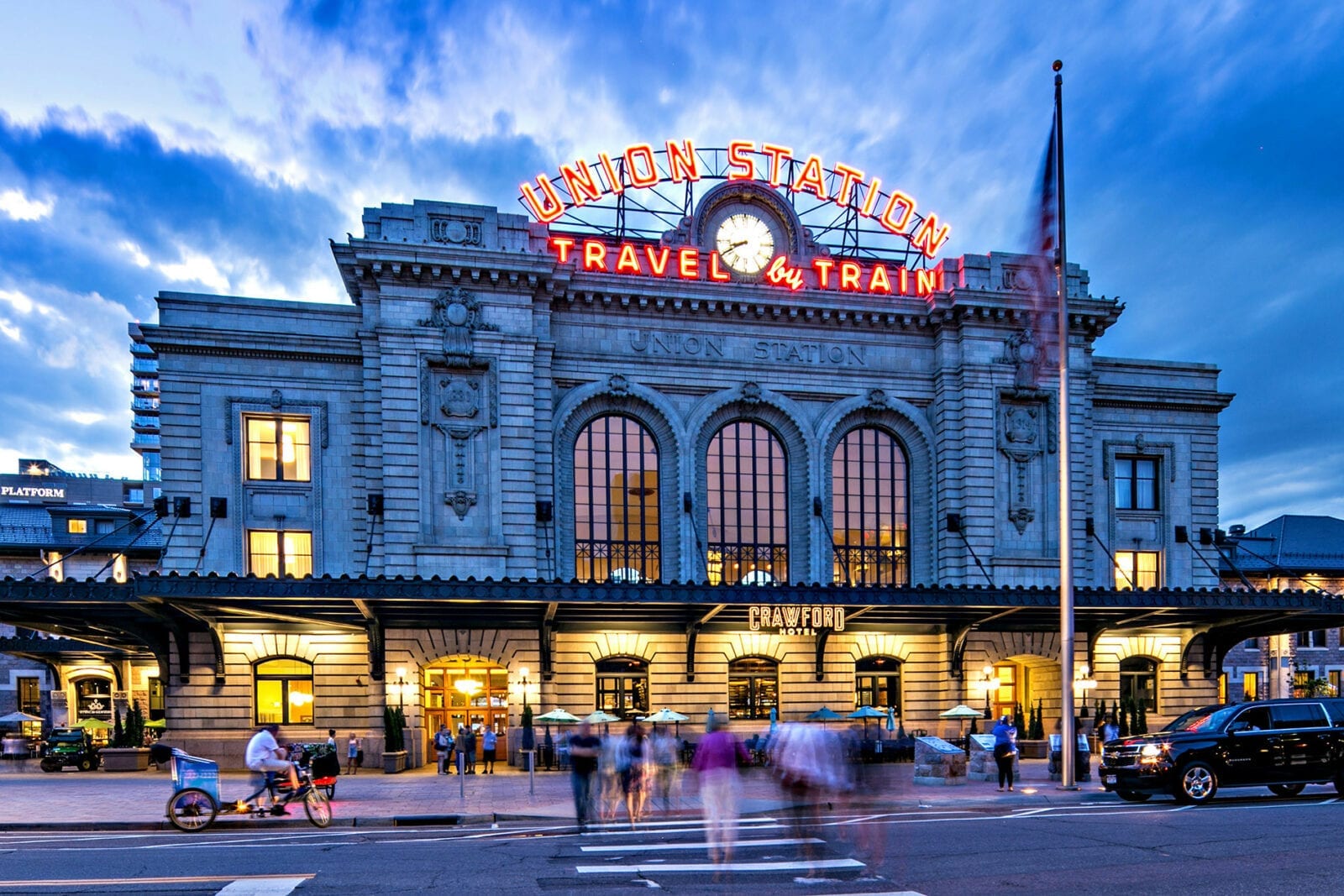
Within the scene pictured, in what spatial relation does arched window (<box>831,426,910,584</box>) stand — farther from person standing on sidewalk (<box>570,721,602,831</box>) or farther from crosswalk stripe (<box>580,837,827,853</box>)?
crosswalk stripe (<box>580,837,827,853</box>)

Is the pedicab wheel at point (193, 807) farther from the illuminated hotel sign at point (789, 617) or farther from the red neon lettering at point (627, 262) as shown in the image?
the red neon lettering at point (627, 262)

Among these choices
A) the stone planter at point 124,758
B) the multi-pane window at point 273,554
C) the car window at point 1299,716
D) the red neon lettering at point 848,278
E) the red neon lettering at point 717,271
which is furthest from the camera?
the red neon lettering at point 848,278

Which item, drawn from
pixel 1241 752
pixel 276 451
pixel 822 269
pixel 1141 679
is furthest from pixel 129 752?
pixel 1141 679

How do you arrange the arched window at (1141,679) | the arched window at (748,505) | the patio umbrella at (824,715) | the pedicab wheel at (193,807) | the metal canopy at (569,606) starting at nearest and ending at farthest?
the pedicab wheel at (193,807) < the metal canopy at (569,606) < the patio umbrella at (824,715) < the arched window at (748,505) < the arched window at (1141,679)

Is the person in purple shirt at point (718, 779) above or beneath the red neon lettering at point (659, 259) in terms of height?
beneath

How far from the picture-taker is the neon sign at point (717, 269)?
35.9 meters

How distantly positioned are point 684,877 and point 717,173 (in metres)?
32.2

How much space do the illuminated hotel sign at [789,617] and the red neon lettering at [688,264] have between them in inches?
538

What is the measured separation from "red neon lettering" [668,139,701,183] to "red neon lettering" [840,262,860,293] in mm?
6988

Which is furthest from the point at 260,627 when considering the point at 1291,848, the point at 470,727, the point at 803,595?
the point at 1291,848

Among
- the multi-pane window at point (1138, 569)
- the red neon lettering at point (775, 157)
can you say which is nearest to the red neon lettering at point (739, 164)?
the red neon lettering at point (775, 157)

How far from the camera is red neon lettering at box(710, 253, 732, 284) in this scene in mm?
36562

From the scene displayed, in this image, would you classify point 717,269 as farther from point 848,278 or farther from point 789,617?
point 789,617

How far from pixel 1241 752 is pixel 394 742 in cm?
2294
